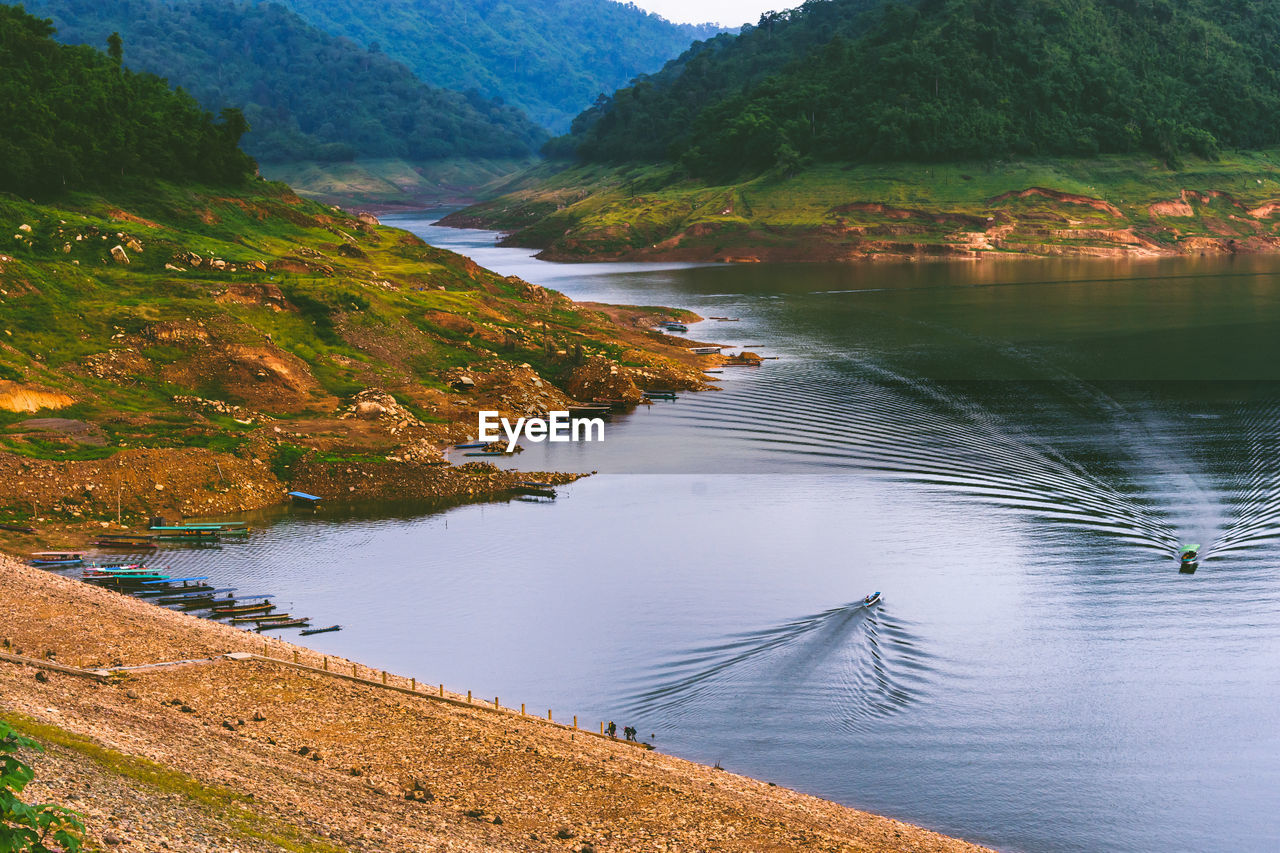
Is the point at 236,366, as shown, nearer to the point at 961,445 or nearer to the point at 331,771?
the point at 961,445

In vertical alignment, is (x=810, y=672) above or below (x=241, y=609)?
below

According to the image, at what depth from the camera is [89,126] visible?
368 ft

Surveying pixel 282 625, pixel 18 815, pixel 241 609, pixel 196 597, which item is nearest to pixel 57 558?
pixel 196 597

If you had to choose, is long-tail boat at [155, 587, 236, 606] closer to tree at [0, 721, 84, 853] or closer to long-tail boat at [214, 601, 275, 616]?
Answer: long-tail boat at [214, 601, 275, 616]

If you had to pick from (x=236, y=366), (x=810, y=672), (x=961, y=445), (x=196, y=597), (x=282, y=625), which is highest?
(x=236, y=366)

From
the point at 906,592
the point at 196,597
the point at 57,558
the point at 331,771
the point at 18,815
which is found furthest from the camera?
the point at 57,558

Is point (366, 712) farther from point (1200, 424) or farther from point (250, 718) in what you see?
point (1200, 424)

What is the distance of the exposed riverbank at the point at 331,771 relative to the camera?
2755cm

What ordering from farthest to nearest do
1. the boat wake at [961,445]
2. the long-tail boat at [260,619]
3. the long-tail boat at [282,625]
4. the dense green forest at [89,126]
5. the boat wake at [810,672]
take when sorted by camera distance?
Result: the dense green forest at [89,126], the boat wake at [961,445], the long-tail boat at [260,619], the long-tail boat at [282,625], the boat wake at [810,672]

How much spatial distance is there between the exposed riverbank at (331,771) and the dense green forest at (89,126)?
72.1 meters

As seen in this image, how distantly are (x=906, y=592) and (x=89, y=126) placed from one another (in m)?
98.3

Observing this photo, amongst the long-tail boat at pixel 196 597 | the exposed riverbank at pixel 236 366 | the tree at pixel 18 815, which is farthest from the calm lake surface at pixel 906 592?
the tree at pixel 18 815

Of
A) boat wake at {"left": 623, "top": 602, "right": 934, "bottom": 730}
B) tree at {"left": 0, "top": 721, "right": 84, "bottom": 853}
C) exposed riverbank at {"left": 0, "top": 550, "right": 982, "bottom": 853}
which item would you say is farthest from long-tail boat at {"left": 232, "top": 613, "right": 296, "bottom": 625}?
tree at {"left": 0, "top": 721, "right": 84, "bottom": 853}

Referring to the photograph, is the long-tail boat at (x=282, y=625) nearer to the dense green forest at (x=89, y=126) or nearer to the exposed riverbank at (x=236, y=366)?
the exposed riverbank at (x=236, y=366)
